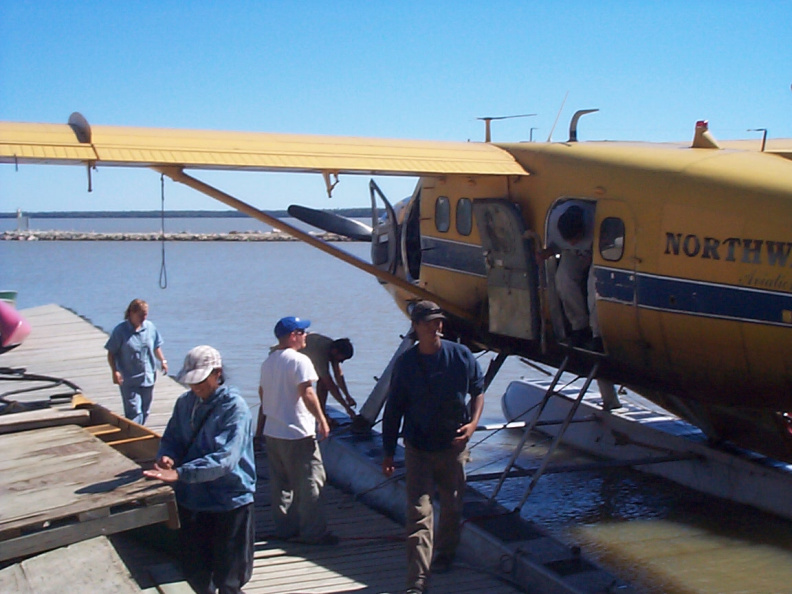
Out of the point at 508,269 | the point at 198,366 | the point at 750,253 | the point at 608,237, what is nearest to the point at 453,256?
the point at 508,269

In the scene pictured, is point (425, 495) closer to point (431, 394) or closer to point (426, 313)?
point (431, 394)

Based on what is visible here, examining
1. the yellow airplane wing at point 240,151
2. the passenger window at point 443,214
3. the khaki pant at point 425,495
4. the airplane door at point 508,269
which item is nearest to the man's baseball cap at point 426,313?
the khaki pant at point 425,495

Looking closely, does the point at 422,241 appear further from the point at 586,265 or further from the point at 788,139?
the point at 788,139

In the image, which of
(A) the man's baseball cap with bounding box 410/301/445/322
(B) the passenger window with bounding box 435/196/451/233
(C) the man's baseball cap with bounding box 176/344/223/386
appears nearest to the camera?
(C) the man's baseball cap with bounding box 176/344/223/386

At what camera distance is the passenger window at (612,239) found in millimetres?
5648

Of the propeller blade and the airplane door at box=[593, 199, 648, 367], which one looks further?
the propeller blade

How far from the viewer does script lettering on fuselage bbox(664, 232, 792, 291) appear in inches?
189

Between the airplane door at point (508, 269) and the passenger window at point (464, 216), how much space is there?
334 millimetres

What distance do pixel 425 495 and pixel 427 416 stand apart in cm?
44

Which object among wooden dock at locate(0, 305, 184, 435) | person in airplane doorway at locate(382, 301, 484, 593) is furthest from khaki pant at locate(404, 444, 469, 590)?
wooden dock at locate(0, 305, 184, 435)

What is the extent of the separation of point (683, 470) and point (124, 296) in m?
26.7

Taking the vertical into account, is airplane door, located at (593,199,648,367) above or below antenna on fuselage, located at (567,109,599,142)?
below

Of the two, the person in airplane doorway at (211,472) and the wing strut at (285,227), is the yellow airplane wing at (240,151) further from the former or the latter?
the person in airplane doorway at (211,472)

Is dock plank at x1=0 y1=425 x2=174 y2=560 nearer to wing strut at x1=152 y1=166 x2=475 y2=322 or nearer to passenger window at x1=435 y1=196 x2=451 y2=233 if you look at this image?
wing strut at x1=152 y1=166 x2=475 y2=322
